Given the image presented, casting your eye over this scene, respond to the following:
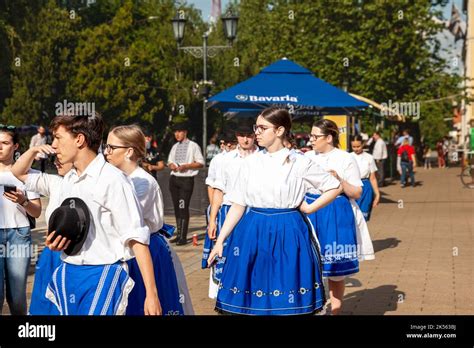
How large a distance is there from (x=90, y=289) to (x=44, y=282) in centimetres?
34

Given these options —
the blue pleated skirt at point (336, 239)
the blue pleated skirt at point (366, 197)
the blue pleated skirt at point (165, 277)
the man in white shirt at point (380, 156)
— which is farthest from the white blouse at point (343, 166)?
the man in white shirt at point (380, 156)

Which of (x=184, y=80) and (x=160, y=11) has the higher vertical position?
(x=160, y=11)

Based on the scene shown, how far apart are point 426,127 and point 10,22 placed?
177 ft

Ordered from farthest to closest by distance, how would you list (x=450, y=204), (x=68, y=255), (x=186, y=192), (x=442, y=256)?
(x=450, y=204)
(x=186, y=192)
(x=442, y=256)
(x=68, y=255)

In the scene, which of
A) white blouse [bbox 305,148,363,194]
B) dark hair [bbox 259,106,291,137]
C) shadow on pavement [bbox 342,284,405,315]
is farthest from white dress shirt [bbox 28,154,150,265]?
shadow on pavement [bbox 342,284,405,315]

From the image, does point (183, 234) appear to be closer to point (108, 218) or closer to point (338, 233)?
point (338, 233)

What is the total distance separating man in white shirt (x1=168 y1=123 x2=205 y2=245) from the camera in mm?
15047

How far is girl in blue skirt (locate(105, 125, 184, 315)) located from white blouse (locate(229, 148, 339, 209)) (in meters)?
0.83

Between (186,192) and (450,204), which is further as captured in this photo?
(450,204)

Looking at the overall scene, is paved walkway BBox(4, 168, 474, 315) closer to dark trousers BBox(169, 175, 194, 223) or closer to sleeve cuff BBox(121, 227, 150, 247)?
dark trousers BBox(169, 175, 194, 223)

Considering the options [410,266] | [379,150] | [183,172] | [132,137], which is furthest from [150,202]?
[379,150]

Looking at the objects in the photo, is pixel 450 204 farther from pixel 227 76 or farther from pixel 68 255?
pixel 227 76
